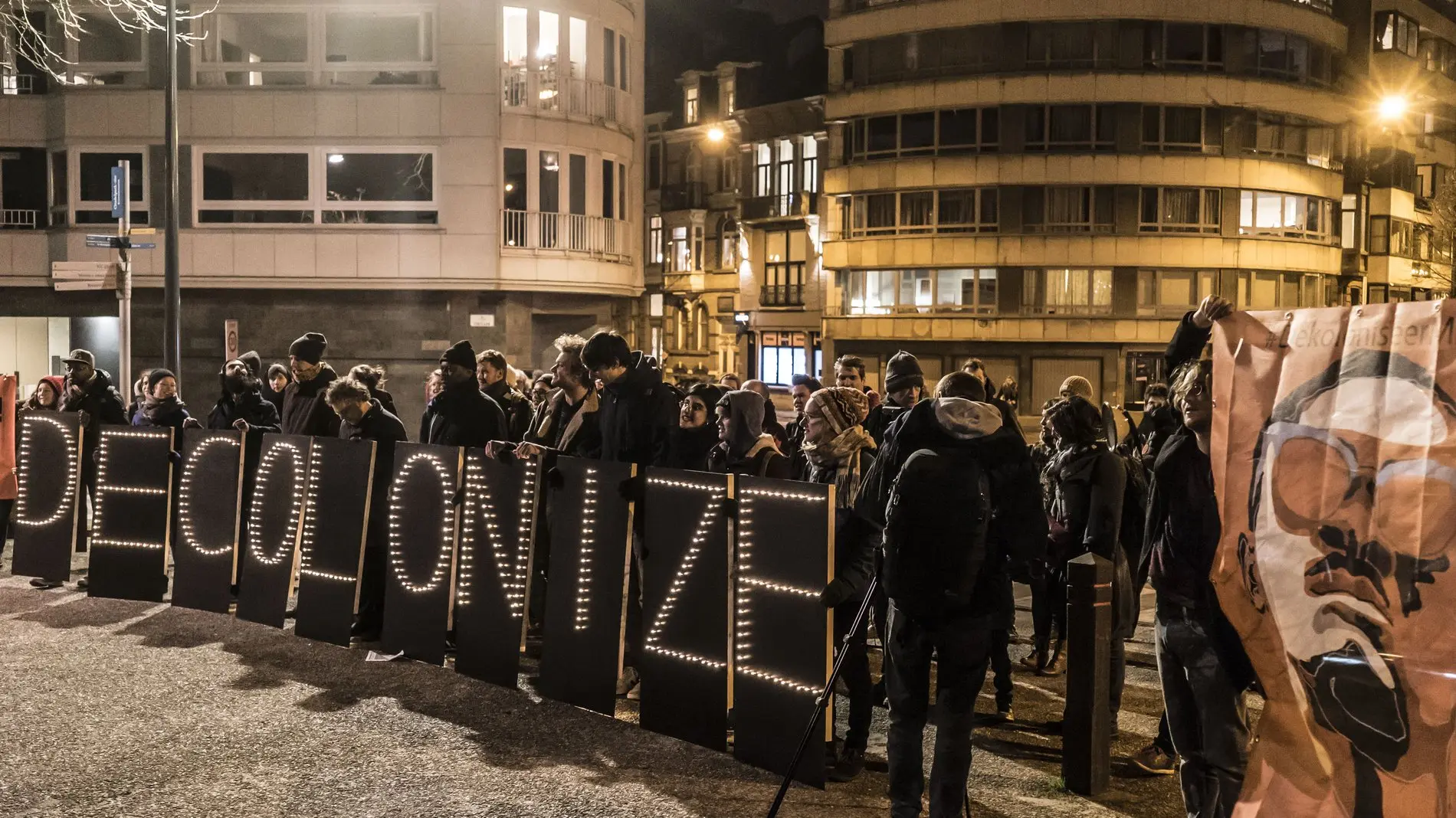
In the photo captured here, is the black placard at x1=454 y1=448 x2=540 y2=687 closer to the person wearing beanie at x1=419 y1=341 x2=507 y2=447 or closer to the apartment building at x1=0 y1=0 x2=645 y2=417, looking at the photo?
the person wearing beanie at x1=419 y1=341 x2=507 y2=447

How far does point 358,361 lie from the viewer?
27.5 m

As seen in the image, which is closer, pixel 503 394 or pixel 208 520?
pixel 208 520

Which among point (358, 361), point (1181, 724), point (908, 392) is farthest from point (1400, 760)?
point (358, 361)

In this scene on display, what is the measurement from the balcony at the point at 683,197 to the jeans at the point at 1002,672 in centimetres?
A: 5345

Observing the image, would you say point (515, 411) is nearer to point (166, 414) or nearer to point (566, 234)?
point (166, 414)

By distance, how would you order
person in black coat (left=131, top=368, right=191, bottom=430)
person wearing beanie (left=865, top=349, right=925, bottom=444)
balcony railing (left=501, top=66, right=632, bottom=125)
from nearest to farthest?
person wearing beanie (left=865, top=349, right=925, bottom=444)
person in black coat (left=131, top=368, right=191, bottom=430)
balcony railing (left=501, top=66, right=632, bottom=125)

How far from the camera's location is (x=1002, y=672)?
7.64 metres

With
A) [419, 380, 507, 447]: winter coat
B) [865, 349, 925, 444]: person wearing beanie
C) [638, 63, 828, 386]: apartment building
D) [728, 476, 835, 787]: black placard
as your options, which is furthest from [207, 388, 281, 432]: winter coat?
[638, 63, 828, 386]: apartment building

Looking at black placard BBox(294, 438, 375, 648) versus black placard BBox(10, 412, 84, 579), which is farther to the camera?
black placard BBox(10, 412, 84, 579)

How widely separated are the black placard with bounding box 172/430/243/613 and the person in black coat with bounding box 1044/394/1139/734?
20.5 ft

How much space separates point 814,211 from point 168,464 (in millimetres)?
44784

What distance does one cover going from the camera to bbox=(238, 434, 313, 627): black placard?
962 cm

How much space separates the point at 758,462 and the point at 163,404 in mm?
7146

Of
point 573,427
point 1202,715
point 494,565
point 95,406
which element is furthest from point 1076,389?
point 95,406
